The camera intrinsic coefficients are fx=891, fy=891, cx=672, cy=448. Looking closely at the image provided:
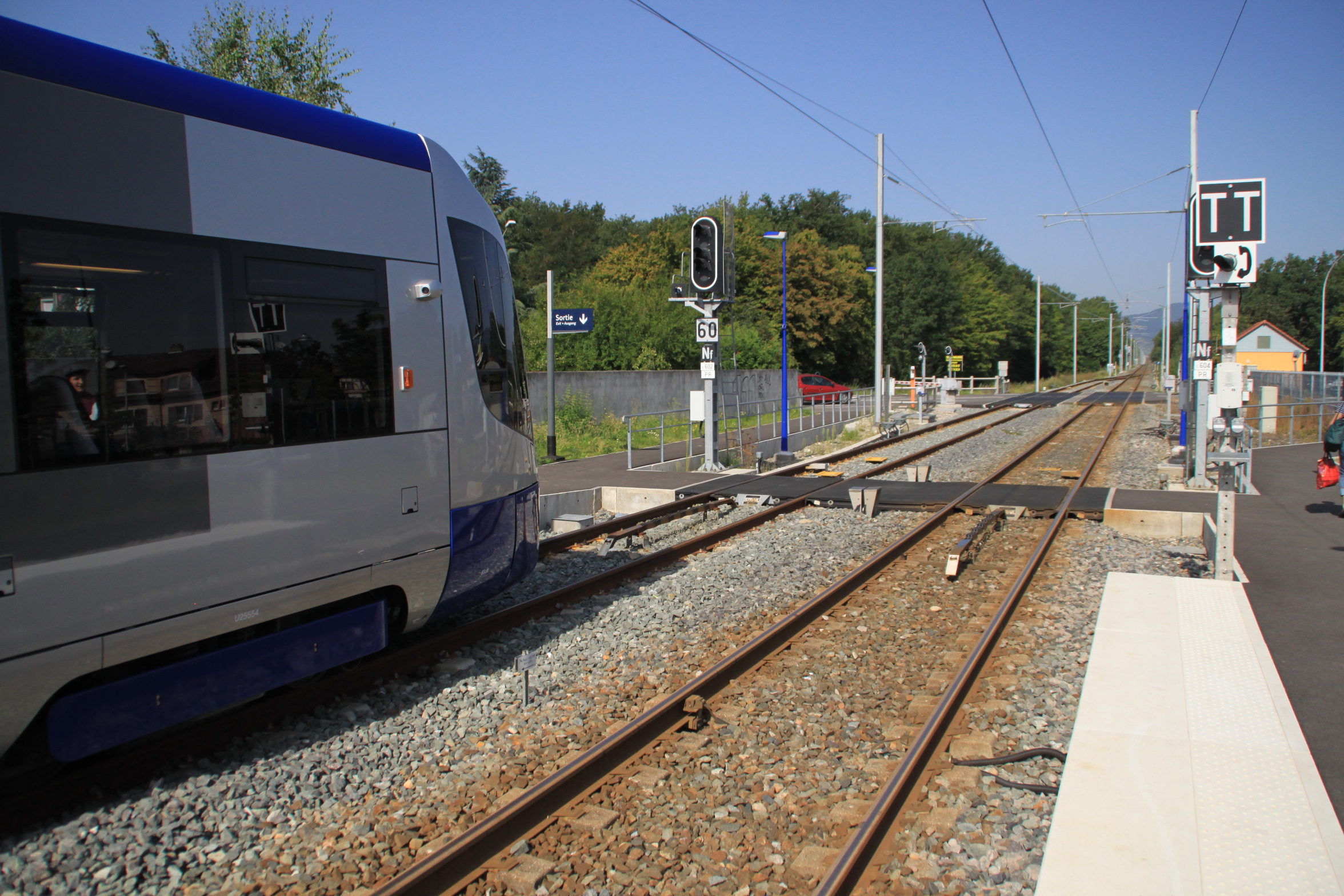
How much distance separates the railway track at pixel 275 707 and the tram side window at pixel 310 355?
5.47 ft

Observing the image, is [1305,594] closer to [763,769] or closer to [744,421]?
[763,769]

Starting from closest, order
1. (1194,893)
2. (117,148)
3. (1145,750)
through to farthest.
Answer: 1. (1194,893)
2. (117,148)
3. (1145,750)

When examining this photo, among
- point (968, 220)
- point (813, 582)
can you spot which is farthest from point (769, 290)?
point (813, 582)

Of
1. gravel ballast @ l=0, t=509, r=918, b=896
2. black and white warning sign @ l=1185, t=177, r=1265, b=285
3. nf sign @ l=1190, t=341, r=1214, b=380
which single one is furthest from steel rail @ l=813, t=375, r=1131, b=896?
nf sign @ l=1190, t=341, r=1214, b=380

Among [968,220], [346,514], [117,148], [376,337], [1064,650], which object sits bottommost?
[1064,650]

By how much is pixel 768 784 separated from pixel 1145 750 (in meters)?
2.02

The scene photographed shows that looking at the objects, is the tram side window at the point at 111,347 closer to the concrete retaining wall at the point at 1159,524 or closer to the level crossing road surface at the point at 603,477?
the level crossing road surface at the point at 603,477

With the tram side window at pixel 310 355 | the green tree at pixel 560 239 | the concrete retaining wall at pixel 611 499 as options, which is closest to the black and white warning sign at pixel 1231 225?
the concrete retaining wall at pixel 611 499

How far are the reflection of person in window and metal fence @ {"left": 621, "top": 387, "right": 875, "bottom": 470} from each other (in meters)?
12.7

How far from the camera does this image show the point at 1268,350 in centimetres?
6269

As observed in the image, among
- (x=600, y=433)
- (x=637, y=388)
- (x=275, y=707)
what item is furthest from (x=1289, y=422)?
(x=275, y=707)

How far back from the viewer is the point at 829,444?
24984 mm

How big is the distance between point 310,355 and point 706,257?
12.9 metres

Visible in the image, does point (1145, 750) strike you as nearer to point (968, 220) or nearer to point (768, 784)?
point (768, 784)
